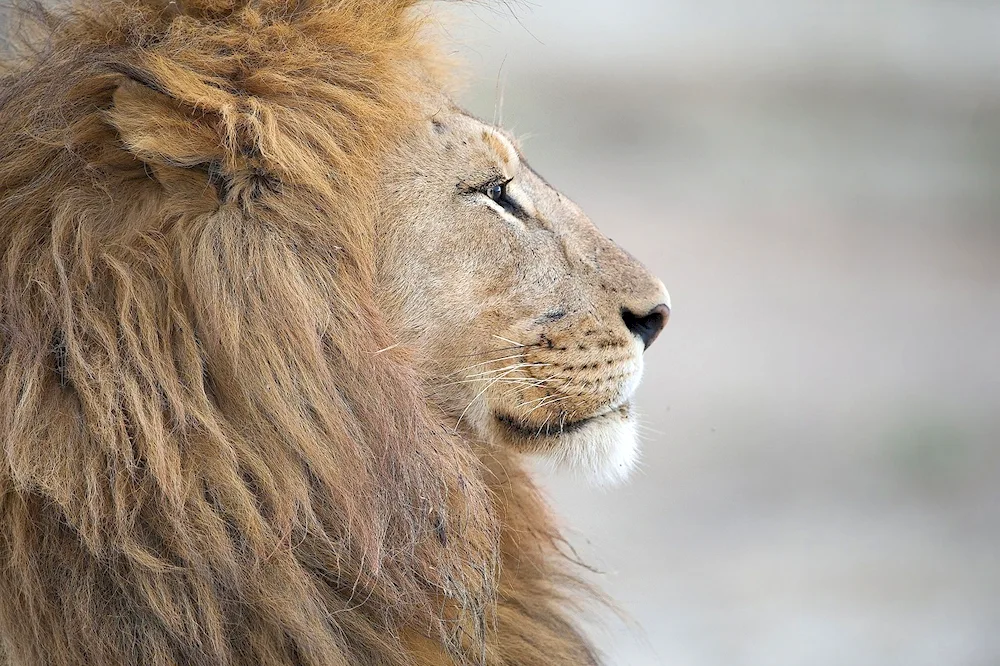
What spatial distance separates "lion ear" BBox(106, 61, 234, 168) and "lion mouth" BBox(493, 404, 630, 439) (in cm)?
68

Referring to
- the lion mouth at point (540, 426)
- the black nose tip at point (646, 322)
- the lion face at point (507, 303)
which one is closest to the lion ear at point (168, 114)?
the lion face at point (507, 303)

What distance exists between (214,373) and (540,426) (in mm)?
612

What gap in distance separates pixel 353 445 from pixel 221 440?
0.20 metres

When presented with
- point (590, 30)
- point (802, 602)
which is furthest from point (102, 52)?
point (590, 30)

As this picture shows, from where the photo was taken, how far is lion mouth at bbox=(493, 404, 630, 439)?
2012 millimetres

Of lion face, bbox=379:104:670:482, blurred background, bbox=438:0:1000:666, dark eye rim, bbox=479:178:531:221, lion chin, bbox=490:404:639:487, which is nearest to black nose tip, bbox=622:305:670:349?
lion face, bbox=379:104:670:482

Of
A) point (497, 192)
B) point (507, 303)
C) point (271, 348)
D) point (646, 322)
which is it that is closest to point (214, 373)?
point (271, 348)

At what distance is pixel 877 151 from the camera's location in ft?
31.8

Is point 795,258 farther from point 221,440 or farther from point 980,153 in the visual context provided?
point 221,440

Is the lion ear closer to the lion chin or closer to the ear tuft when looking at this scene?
the ear tuft

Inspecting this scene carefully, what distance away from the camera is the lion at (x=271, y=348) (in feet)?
5.28

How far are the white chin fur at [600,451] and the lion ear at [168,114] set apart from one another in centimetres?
80

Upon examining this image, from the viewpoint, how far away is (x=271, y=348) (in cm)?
172

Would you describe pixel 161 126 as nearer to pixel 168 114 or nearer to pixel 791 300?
pixel 168 114
